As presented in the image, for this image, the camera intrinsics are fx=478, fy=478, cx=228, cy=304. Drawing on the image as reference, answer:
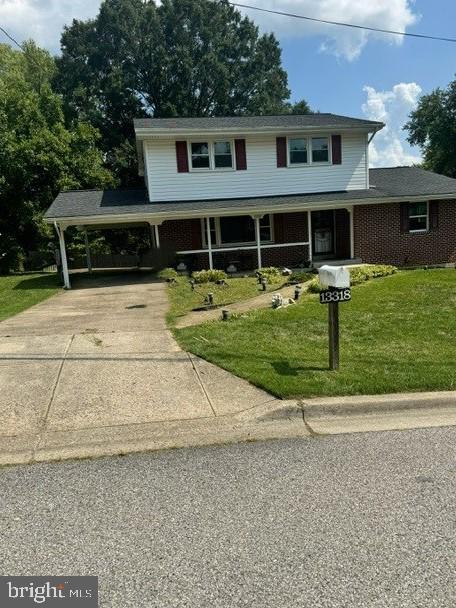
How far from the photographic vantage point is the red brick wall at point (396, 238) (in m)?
18.0

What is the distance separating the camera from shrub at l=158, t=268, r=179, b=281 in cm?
1630

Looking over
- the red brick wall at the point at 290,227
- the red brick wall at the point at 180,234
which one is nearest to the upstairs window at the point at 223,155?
the red brick wall at the point at 180,234

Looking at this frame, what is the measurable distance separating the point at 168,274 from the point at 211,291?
3.52m

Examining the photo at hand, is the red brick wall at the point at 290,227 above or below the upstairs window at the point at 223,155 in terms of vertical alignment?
below

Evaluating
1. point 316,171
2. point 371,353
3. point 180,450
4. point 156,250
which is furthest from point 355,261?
point 180,450

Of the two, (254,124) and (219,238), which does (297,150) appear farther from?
(219,238)

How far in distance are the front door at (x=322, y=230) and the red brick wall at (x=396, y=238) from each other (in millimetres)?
2030

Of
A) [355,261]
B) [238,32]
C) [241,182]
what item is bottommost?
[355,261]

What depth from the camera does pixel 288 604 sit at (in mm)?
2326

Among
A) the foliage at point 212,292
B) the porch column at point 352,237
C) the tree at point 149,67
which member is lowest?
the foliage at point 212,292

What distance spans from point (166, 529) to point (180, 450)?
1.09 m

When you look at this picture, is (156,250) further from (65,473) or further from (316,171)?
(65,473)

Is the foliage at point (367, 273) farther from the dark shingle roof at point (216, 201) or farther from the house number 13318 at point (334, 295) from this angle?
the house number 13318 at point (334, 295)

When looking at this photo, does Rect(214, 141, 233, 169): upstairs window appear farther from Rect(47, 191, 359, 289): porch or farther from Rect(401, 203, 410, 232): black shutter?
Rect(401, 203, 410, 232): black shutter
